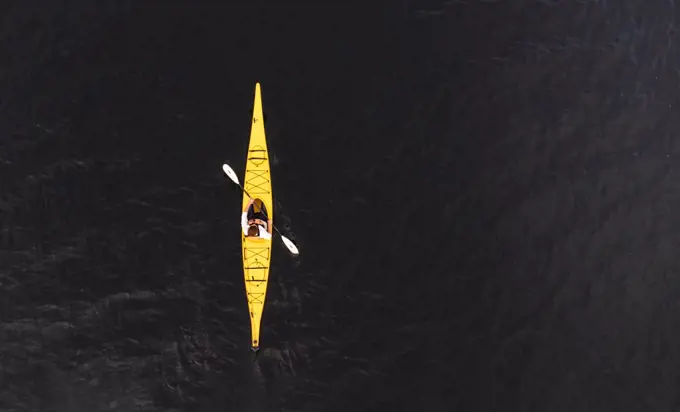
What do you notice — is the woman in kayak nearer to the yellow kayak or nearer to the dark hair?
→ the dark hair

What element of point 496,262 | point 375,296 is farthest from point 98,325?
point 496,262

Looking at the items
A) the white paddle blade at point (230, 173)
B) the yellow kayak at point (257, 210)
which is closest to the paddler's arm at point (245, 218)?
the yellow kayak at point (257, 210)

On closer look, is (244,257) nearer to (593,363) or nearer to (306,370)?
(306,370)

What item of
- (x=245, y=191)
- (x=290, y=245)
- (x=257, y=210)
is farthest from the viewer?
(x=245, y=191)

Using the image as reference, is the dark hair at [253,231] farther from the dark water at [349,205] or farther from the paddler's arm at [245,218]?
the dark water at [349,205]

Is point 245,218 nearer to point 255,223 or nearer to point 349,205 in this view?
point 255,223

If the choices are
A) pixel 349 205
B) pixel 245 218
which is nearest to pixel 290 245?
pixel 245 218
